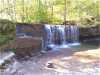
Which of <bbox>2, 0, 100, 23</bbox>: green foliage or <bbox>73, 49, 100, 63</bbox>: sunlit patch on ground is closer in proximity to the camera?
<bbox>73, 49, 100, 63</bbox>: sunlit patch on ground

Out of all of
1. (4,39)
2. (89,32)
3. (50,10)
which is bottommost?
(89,32)

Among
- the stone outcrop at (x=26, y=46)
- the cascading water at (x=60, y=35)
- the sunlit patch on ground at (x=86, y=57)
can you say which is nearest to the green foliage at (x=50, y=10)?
the cascading water at (x=60, y=35)

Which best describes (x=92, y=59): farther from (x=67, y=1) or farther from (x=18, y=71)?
(x=67, y=1)

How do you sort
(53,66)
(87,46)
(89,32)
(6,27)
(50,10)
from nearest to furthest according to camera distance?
(53,66) < (6,27) < (87,46) < (89,32) < (50,10)

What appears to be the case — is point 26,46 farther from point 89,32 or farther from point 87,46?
point 89,32

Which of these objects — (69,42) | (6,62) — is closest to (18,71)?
(6,62)

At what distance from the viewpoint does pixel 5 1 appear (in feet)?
55.0

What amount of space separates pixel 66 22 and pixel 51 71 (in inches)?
372

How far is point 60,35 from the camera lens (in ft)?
43.3

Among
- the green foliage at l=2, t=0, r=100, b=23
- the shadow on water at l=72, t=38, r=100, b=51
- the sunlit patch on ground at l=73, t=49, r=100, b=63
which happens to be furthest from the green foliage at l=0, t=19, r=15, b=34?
the green foliage at l=2, t=0, r=100, b=23

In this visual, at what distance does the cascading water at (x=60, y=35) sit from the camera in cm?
1257

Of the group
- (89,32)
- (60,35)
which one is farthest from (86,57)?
(89,32)

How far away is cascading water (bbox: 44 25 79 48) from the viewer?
41.2 feet

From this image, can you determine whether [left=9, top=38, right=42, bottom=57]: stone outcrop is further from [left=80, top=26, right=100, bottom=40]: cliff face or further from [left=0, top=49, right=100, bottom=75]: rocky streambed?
[left=80, top=26, right=100, bottom=40]: cliff face
